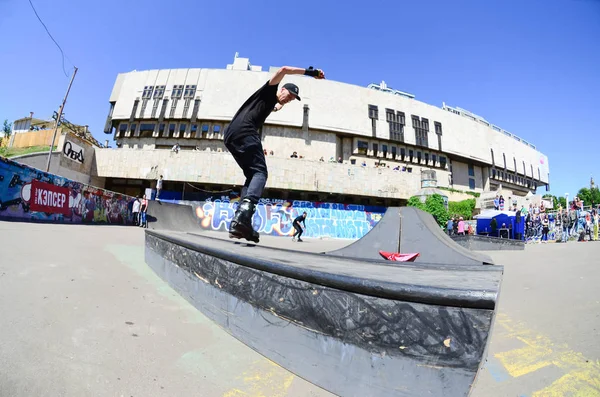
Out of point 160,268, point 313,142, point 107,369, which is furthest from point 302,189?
point 107,369

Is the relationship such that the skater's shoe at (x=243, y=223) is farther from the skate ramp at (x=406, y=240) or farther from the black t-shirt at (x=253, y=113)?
the skate ramp at (x=406, y=240)

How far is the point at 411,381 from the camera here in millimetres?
869

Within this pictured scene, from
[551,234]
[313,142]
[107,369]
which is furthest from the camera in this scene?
[313,142]

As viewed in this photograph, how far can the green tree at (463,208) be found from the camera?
32375mm

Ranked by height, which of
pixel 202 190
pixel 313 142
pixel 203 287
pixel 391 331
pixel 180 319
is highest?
pixel 313 142

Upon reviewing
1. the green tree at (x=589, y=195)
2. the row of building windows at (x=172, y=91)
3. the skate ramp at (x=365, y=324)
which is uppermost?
the row of building windows at (x=172, y=91)

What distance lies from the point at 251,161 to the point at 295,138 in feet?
96.5

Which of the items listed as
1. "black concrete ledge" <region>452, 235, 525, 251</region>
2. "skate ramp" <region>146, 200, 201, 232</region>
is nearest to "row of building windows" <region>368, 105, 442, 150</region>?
"black concrete ledge" <region>452, 235, 525, 251</region>

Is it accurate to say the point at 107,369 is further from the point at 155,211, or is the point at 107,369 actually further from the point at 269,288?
the point at 155,211

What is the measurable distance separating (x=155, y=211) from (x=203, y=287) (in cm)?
1333

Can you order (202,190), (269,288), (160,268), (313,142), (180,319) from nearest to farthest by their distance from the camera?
(269,288)
(180,319)
(160,268)
(202,190)
(313,142)

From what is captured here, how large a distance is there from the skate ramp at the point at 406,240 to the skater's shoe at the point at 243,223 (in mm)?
1096

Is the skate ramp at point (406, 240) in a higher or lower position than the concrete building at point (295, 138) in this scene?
lower

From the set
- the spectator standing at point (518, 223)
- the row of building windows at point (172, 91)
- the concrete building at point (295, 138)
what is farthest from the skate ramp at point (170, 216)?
the row of building windows at point (172, 91)
